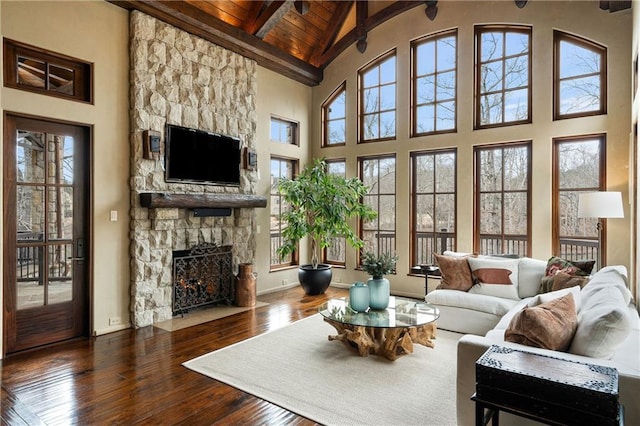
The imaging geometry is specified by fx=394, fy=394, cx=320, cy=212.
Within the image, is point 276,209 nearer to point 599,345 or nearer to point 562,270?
point 562,270

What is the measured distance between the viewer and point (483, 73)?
5863mm

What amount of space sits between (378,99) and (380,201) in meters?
1.79

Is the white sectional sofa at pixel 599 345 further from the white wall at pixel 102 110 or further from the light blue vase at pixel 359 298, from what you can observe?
the white wall at pixel 102 110

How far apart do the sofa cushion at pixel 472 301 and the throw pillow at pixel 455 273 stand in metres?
0.14

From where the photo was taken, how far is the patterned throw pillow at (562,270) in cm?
421

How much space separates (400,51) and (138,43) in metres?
4.02

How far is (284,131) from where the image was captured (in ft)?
23.7

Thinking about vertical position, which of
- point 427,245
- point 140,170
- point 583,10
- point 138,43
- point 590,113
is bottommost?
point 427,245

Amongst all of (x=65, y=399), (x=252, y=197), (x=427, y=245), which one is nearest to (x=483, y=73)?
(x=427, y=245)

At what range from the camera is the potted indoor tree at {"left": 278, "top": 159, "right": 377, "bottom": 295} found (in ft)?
20.5

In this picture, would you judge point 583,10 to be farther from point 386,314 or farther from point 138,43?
point 138,43

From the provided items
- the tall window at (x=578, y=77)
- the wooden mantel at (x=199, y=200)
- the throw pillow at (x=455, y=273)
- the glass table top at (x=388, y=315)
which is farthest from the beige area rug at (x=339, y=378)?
the tall window at (x=578, y=77)

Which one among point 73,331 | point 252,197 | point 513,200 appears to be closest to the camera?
point 73,331

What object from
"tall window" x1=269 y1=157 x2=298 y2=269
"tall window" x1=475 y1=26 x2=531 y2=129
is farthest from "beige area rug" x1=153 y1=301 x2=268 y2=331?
"tall window" x1=475 y1=26 x2=531 y2=129
